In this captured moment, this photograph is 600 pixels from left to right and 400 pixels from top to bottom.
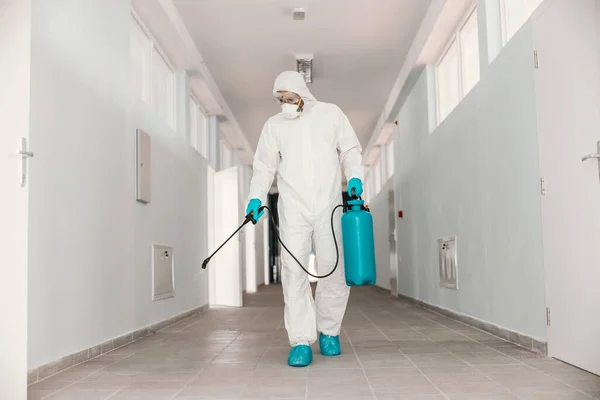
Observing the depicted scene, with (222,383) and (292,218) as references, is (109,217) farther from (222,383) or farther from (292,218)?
(222,383)

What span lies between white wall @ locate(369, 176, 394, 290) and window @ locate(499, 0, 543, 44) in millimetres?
5154

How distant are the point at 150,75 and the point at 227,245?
260cm

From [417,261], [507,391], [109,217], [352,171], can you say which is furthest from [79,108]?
[417,261]

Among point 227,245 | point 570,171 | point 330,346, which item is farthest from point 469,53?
point 227,245

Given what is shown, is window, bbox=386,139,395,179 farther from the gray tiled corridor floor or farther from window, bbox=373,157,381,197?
the gray tiled corridor floor

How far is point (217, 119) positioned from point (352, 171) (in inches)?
213

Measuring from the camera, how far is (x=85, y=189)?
326cm

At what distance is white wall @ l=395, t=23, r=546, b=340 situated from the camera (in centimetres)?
312

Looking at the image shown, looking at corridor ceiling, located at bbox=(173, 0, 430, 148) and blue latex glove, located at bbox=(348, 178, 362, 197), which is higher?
corridor ceiling, located at bbox=(173, 0, 430, 148)

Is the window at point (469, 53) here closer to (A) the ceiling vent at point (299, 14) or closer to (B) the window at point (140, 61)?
(A) the ceiling vent at point (299, 14)

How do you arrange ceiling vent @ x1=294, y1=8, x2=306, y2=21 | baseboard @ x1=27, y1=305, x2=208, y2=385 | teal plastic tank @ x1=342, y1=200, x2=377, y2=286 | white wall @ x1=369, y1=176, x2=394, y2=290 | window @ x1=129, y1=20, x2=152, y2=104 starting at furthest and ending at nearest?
white wall @ x1=369, y1=176, x2=394, y2=290 → ceiling vent @ x1=294, y1=8, x2=306, y2=21 → window @ x1=129, y1=20, x2=152, y2=104 → teal plastic tank @ x1=342, y1=200, x2=377, y2=286 → baseboard @ x1=27, y1=305, x2=208, y2=385

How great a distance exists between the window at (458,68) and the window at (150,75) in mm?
2618

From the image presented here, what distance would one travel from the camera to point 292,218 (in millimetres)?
2992

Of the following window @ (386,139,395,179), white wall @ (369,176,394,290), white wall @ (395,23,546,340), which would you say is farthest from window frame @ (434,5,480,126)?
window @ (386,139,395,179)
